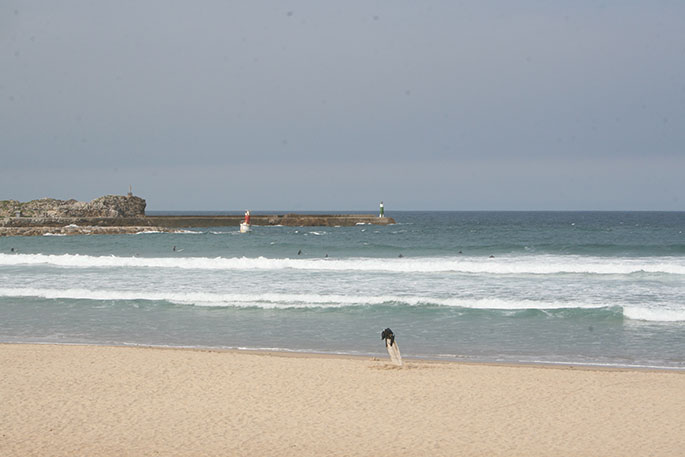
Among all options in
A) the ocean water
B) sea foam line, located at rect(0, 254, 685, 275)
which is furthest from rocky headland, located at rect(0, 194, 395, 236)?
the ocean water

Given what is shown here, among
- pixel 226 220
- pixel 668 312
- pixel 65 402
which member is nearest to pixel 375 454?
pixel 65 402

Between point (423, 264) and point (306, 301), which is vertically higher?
point (423, 264)

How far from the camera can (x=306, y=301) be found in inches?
637

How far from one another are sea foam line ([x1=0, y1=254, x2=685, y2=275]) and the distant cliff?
35010 mm

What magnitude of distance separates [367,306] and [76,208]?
53792 millimetres

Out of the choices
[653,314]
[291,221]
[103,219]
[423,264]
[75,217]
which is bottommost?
[653,314]

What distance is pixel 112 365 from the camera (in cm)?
931

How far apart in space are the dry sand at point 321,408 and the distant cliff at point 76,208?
182ft

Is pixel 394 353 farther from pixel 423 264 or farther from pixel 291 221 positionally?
pixel 291 221

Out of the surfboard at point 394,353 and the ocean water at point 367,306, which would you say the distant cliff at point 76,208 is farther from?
the surfboard at point 394,353

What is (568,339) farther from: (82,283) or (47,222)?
(47,222)

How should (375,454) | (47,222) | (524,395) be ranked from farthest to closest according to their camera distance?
(47,222), (524,395), (375,454)

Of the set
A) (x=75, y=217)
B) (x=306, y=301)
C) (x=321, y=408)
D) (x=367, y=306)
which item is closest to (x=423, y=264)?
(x=306, y=301)

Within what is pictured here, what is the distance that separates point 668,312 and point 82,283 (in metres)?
16.1
